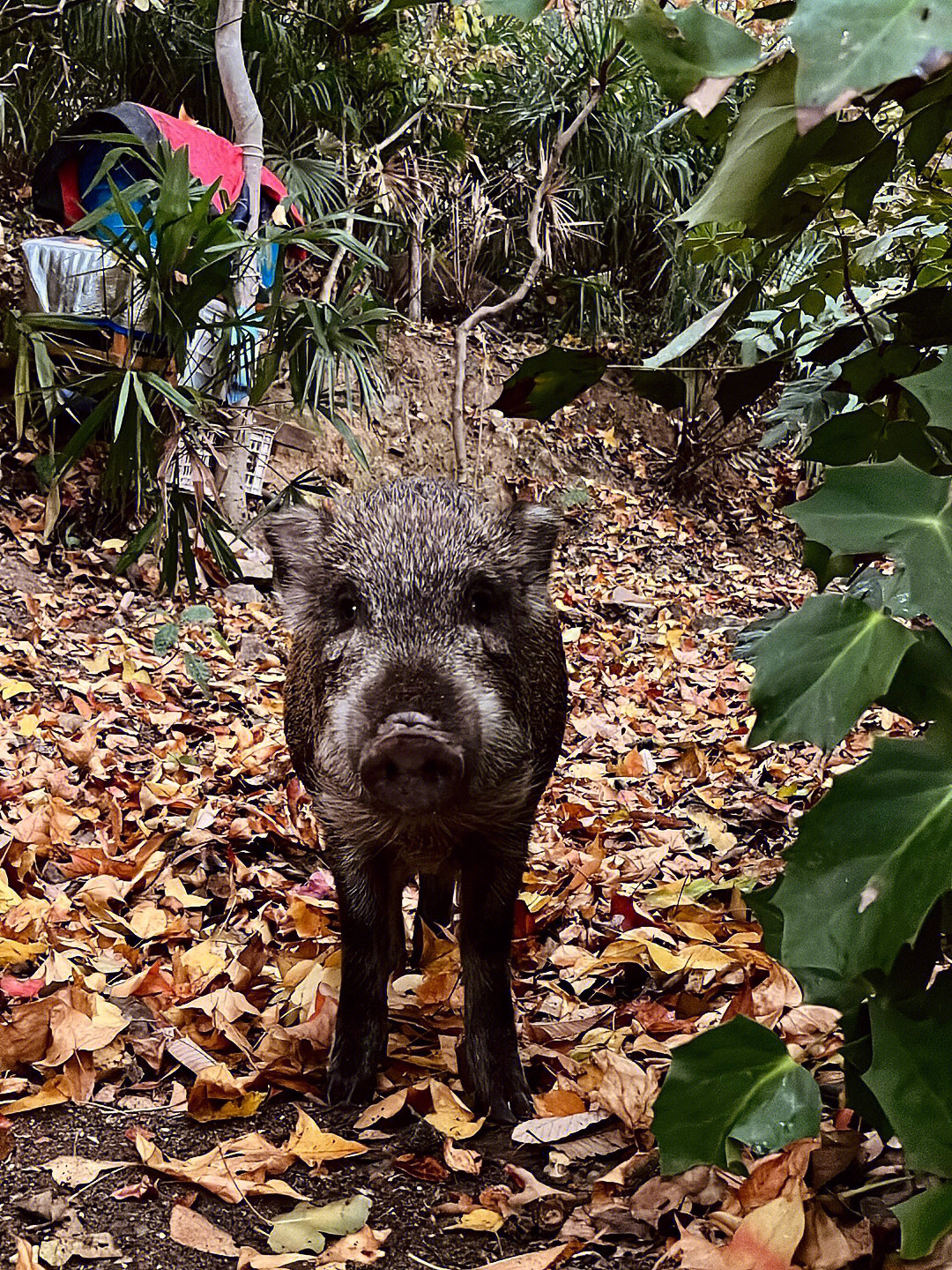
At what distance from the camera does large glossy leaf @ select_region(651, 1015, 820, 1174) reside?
1.30 meters

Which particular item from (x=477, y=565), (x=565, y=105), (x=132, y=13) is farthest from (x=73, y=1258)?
(x=565, y=105)

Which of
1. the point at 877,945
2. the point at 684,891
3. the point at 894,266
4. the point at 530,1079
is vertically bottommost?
the point at 530,1079

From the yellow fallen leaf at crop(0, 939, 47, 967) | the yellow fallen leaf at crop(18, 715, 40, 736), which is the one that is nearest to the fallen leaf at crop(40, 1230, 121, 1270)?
the yellow fallen leaf at crop(0, 939, 47, 967)

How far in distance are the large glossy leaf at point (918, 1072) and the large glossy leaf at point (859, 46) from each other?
87cm

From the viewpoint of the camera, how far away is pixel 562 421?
10859mm

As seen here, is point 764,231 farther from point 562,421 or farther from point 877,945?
point 562,421

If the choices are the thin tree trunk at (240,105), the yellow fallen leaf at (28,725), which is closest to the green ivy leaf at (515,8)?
the yellow fallen leaf at (28,725)

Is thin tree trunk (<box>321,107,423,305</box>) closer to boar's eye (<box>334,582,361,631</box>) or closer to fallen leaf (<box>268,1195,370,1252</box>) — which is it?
boar's eye (<box>334,582,361,631</box>)

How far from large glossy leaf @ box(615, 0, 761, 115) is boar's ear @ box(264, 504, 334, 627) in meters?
1.51

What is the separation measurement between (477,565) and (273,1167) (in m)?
1.11

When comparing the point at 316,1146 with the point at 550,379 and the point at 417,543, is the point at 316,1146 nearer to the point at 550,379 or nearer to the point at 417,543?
the point at 417,543

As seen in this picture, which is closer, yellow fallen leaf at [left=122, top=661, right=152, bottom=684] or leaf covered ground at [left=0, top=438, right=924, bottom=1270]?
leaf covered ground at [left=0, top=438, right=924, bottom=1270]

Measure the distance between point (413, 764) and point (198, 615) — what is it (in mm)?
4151

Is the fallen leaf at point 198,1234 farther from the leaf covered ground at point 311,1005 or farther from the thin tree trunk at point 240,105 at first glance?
the thin tree trunk at point 240,105
